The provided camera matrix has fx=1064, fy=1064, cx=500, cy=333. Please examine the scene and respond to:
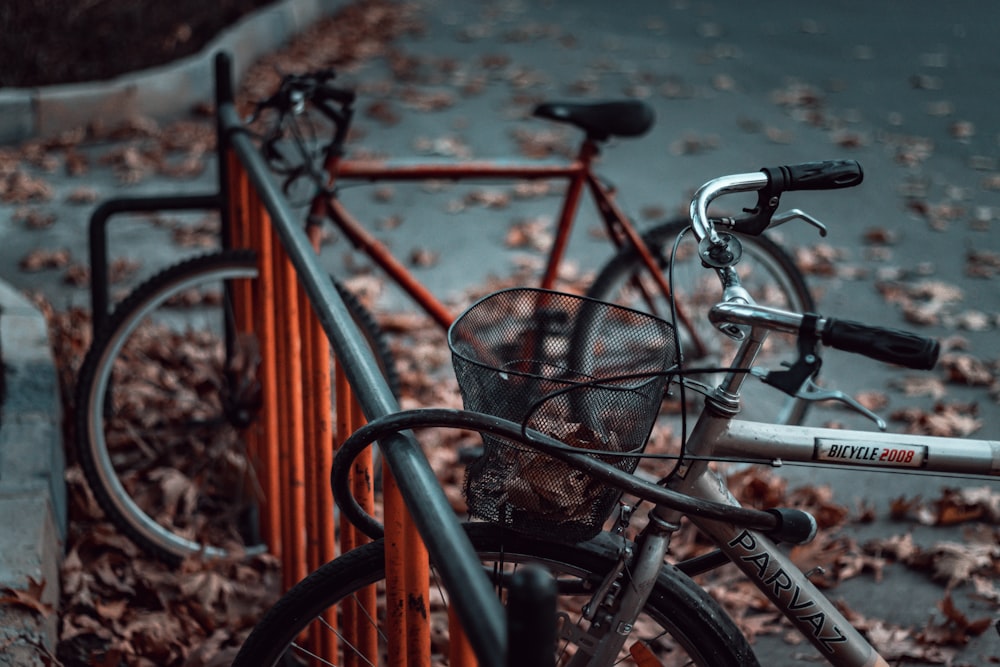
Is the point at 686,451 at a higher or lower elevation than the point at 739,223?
lower

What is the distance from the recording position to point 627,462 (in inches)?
72.4

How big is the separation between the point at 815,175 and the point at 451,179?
1918 millimetres

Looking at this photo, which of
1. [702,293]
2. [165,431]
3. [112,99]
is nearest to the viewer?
[165,431]

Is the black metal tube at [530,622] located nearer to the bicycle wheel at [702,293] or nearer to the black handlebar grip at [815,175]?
the black handlebar grip at [815,175]

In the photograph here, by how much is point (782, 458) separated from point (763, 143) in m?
6.06

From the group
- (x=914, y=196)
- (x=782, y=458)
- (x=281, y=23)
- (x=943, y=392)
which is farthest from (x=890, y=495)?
(x=281, y=23)

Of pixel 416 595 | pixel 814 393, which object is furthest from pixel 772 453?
pixel 416 595

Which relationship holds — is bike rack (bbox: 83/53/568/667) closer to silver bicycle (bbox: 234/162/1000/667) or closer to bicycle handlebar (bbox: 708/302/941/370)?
silver bicycle (bbox: 234/162/1000/667)

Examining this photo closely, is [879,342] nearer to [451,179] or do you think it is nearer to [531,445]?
[531,445]

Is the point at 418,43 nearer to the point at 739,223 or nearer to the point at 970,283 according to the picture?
the point at 970,283

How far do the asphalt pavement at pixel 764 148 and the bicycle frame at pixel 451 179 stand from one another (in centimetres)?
28

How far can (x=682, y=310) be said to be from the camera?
4.08 m

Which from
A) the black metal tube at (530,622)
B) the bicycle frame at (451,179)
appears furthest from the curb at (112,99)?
the black metal tube at (530,622)

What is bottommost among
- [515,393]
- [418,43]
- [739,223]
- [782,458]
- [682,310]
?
[418,43]
